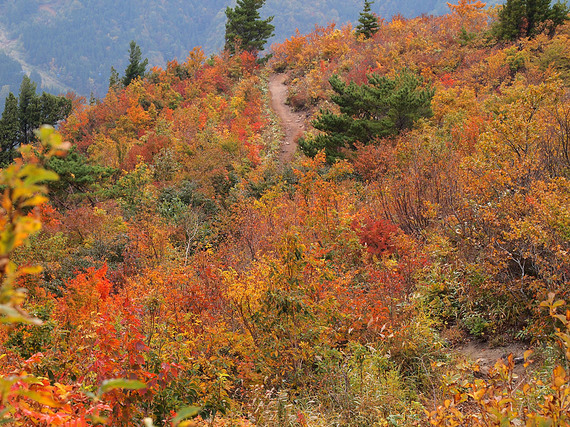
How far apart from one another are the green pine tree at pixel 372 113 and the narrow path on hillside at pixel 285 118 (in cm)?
Answer: 322

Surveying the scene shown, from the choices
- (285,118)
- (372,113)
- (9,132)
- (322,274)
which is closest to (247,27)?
(285,118)

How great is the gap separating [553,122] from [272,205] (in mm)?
6394

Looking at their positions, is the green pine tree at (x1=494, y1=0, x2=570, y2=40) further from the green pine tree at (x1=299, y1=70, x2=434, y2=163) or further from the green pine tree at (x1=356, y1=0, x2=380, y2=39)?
the green pine tree at (x1=356, y1=0, x2=380, y2=39)

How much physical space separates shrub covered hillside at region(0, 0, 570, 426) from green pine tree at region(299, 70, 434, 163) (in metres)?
0.08

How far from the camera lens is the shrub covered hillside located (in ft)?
8.73

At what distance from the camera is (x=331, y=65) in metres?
25.2

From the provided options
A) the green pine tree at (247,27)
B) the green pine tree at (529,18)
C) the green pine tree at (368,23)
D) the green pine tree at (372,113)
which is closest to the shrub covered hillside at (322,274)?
the green pine tree at (372,113)

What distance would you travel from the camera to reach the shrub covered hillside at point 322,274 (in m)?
2.66

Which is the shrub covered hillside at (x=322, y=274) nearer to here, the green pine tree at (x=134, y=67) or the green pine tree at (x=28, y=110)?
the green pine tree at (x=28, y=110)

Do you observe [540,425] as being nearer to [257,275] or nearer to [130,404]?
[130,404]

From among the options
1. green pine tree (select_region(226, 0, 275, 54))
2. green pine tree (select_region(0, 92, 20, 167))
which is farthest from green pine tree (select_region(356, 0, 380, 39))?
green pine tree (select_region(0, 92, 20, 167))

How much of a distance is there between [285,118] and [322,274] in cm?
1902

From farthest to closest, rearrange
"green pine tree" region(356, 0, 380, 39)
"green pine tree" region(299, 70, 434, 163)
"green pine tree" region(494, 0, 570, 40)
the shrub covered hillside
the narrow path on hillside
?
"green pine tree" region(356, 0, 380, 39), the narrow path on hillside, "green pine tree" region(494, 0, 570, 40), "green pine tree" region(299, 70, 434, 163), the shrub covered hillside

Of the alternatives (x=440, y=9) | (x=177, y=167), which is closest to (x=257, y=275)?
(x=177, y=167)
